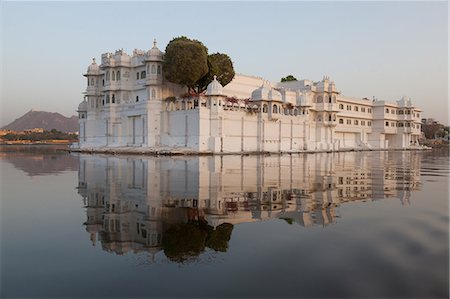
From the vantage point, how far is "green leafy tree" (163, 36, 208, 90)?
176 ft

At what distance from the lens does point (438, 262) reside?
7109 millimetres

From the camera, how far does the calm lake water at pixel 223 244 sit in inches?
234

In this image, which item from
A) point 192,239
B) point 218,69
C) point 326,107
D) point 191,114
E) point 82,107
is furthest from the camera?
point 326,107

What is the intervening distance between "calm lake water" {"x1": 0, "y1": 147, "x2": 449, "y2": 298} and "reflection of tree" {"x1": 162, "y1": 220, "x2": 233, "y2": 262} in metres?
0.02

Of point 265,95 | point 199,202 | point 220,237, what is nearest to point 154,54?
point 265,95

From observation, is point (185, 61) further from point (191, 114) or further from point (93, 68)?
point (93, 68)

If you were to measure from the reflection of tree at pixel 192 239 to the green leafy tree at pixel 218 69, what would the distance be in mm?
52727

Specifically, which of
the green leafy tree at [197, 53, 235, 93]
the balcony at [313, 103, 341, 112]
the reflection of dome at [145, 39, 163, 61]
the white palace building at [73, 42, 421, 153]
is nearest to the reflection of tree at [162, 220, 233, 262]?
the white palace building at [73, 42, 421, 153]

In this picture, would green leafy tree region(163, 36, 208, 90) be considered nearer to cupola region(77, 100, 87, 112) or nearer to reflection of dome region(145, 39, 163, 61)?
reflection of dome region(145, 39, 163, 61)

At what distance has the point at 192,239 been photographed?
8.65 meters

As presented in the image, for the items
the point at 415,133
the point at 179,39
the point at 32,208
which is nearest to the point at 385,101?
the point at 415,133

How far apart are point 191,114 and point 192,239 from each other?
1743 inches

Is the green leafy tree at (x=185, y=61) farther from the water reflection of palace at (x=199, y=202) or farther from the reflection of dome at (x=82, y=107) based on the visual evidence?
the water reflection of palace at (x=199, y=202)

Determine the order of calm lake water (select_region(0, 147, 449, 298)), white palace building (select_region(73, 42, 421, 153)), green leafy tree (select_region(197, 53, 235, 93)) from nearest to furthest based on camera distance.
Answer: calm lake water (select_region(0, 147, 449, 298)) → white palace building (select_region(73, 42, 421, 153)) → green leafy tree (select_region(197, 53, 235, 93))
